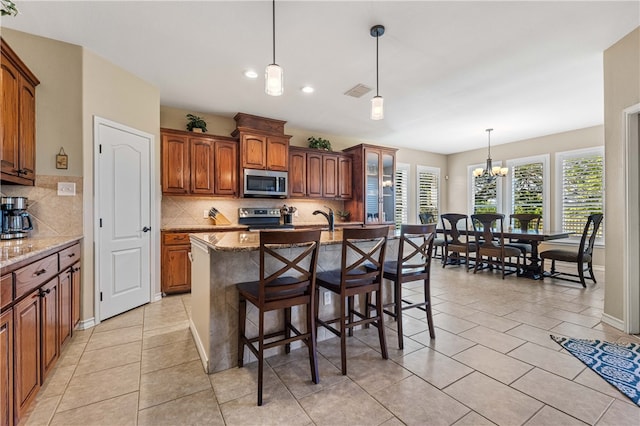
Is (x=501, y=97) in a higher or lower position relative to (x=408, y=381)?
higher

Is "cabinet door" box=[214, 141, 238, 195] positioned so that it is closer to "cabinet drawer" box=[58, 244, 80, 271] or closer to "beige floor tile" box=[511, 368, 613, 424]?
"cabinet drawer" box=[58, 244, 80, 271]

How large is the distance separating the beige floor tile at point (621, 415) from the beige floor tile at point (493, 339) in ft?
2.32

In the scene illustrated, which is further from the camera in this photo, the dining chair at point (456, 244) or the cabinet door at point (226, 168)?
the dining chair at point (456, 244)

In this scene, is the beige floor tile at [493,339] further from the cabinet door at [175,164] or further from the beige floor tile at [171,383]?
the cabinet door at [175,164]

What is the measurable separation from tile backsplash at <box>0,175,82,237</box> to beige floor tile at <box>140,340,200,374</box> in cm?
147

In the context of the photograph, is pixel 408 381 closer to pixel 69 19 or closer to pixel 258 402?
pixel 258 402

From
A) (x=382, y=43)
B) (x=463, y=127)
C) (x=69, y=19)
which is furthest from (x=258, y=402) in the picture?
(x=463, y=127)

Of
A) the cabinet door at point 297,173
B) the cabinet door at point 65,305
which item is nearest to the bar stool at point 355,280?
the cabinet door at point 65,305

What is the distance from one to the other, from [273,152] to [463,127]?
3641 mm

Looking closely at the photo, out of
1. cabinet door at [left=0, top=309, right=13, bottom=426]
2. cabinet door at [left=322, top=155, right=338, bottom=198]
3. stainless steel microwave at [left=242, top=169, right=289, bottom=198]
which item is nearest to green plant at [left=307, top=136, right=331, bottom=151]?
cabinet door at [left=322, top=155, right=338, bottom=198]

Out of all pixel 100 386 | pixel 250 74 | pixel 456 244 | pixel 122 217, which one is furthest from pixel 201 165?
pixel 456 244

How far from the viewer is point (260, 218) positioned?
5125 millimetres

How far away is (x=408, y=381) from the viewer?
6.36 feet

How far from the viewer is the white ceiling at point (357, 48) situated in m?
2.34
